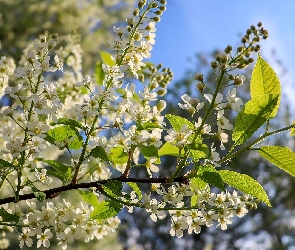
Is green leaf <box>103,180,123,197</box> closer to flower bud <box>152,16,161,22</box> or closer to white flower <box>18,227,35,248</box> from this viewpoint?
white flower <box>18,227,35,248</box>

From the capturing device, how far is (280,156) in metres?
0.88

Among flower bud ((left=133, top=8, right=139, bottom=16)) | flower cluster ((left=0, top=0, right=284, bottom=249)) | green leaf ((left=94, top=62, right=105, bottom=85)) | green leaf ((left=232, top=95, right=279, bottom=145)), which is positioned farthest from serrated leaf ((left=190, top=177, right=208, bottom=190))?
green leaf ((left=94, top=62, right=105, bottom=85))

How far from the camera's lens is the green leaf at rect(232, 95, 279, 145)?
83 cm

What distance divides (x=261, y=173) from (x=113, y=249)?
18.4 ft

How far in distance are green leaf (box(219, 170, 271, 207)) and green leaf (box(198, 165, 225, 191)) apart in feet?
0.17

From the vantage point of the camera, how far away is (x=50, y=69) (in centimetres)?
98

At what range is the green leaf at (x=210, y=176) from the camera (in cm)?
80

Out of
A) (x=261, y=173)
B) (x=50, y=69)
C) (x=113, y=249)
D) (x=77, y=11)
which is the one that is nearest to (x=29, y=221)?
(x=50, y=69)

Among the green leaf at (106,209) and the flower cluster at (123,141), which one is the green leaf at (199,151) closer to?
the flower cluster at (123,141)

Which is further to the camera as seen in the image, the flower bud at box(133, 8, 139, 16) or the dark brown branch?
the flower bud at box(133, 8, 139, 16)

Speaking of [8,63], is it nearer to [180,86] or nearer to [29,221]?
[29,221]

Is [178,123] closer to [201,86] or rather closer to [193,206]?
[201,86]

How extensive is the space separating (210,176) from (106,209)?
0.91 ft

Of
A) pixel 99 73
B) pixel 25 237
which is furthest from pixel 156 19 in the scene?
pixel 25 237
